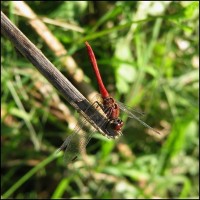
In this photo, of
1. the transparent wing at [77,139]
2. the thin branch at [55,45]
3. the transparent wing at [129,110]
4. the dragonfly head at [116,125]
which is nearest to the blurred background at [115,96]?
the thin branch at [55,45]

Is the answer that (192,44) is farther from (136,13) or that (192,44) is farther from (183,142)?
(183,142)

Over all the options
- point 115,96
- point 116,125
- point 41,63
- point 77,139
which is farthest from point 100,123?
point 115,96

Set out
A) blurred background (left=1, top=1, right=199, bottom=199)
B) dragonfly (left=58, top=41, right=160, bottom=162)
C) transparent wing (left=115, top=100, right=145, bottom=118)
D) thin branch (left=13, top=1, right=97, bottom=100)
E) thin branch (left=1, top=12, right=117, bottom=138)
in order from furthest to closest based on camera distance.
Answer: blurred background (left=1, top=1, right=199, bottom=199)
thin branch (left=13, top=1, right=97, bottom=100)
transparent wing (left=115, top=100, right=145, bottom=118)
dragonfly (left=58, top=41, right=160, bottom=162)
thin branch (left=1, top=12, right=117, bottom=138)

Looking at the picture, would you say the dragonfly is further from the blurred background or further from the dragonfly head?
the blurred background

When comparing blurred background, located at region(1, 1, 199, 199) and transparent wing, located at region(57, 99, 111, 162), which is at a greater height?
blurred background, located at region(1, 1, 199, 199)

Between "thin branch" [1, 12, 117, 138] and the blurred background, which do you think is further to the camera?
the blurred background

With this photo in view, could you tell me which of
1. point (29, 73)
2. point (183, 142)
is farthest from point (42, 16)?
point (183, 142)

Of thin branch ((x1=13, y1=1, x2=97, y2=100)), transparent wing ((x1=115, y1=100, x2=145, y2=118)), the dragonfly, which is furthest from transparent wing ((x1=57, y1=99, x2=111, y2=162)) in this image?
thin branch ((x1=13, y1=1, x2=97, y2=100))

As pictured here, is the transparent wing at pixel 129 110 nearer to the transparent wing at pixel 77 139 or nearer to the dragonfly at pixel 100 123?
the dragonfly at pixel 100 123
